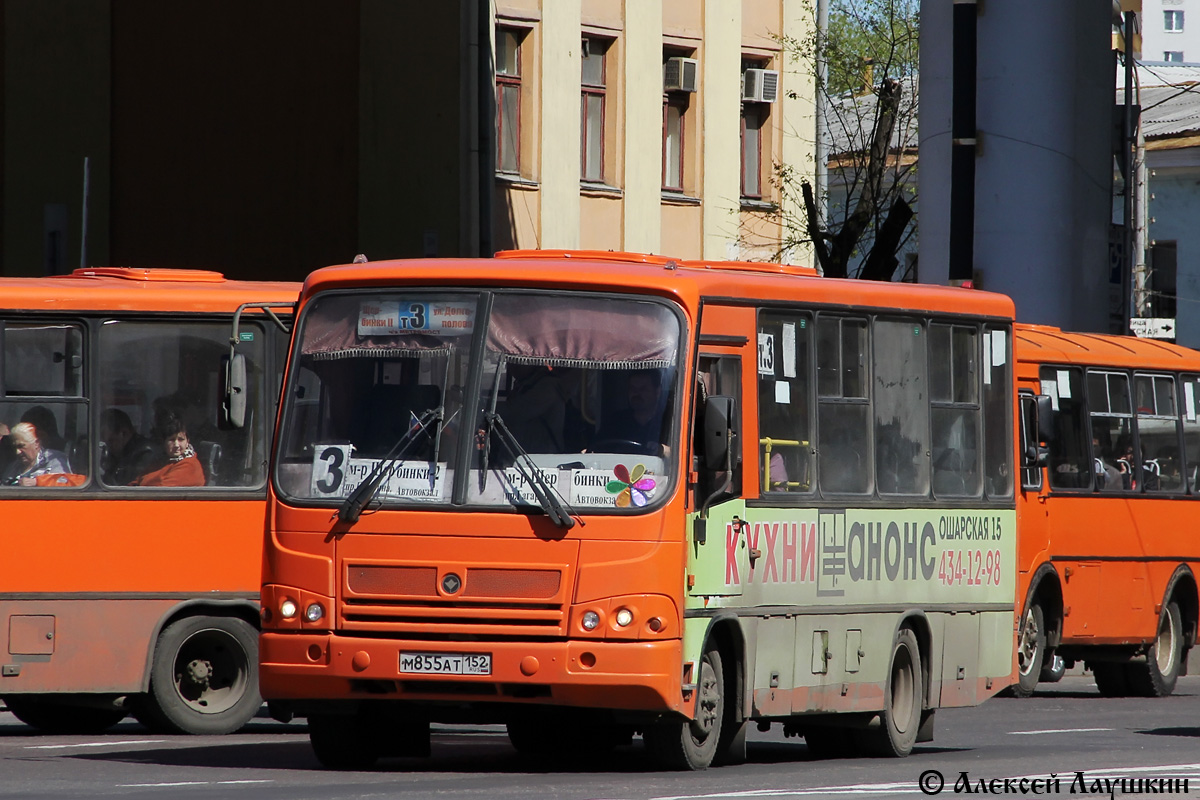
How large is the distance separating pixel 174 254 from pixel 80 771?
19516 millimetres

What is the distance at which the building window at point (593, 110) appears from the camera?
32.6 metres

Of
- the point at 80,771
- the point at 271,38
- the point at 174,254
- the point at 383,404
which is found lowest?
the point at 80,771

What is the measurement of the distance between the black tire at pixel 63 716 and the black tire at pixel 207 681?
33.0 inches

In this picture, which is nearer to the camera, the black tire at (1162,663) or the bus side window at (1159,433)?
the black tire at (1162,663)

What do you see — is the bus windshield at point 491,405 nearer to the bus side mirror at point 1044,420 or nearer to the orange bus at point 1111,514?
the bus side mirror at point 1044,420

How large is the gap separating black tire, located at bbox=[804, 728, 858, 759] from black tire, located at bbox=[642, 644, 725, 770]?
232 centimetres

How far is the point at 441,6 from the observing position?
29.9 meters

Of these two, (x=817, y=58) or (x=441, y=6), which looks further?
(x=817, y=58)

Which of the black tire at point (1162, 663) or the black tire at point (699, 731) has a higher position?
the black tire at point (699, 731)

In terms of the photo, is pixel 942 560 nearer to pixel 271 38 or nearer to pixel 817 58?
pixel 271 38

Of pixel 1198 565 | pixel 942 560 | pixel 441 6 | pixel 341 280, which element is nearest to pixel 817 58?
pixel 441 6

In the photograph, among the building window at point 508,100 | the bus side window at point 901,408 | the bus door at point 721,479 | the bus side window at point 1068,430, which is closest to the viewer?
the bus door at point 721,479

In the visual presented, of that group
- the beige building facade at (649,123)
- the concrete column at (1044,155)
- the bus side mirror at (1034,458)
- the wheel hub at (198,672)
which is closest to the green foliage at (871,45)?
the beige building facade at (649,123)

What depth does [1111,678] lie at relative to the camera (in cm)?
2412
